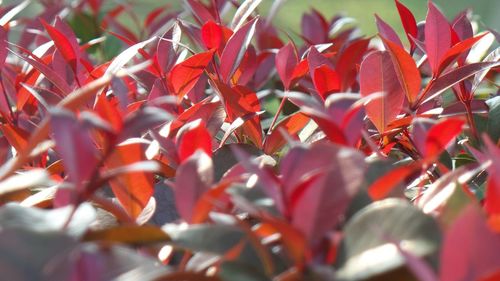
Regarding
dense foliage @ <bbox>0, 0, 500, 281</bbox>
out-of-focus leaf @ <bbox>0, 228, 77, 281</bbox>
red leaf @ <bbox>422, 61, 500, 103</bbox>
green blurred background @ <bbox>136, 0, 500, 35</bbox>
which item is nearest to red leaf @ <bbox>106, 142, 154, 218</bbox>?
dense foliage @ <bbox>0, 0, 500, 281</bbox>

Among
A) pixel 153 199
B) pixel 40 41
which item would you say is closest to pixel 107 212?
pixel 153 199

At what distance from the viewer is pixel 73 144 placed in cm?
69

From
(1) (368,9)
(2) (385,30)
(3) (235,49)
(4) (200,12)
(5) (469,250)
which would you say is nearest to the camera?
(5) (469,250)

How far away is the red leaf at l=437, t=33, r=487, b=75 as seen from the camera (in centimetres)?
112

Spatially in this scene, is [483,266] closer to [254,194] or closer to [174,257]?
[254,194]

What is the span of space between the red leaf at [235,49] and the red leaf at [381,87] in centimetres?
20

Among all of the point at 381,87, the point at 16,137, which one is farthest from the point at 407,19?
the point at 16,137

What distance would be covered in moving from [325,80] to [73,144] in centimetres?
53

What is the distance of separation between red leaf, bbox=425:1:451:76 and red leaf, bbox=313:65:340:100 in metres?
0.14

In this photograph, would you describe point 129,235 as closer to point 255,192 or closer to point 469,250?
point 255,192

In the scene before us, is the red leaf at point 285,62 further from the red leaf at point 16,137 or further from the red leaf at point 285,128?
the red leaf at point 16,137

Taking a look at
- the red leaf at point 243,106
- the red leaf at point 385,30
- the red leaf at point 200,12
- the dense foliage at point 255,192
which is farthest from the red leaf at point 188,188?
the red leaf at point 200,12

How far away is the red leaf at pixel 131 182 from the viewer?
0.87m

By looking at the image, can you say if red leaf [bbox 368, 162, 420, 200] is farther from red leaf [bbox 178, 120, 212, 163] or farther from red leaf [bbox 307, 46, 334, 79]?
red leaf [bbox 307, 46, 334, 79]
